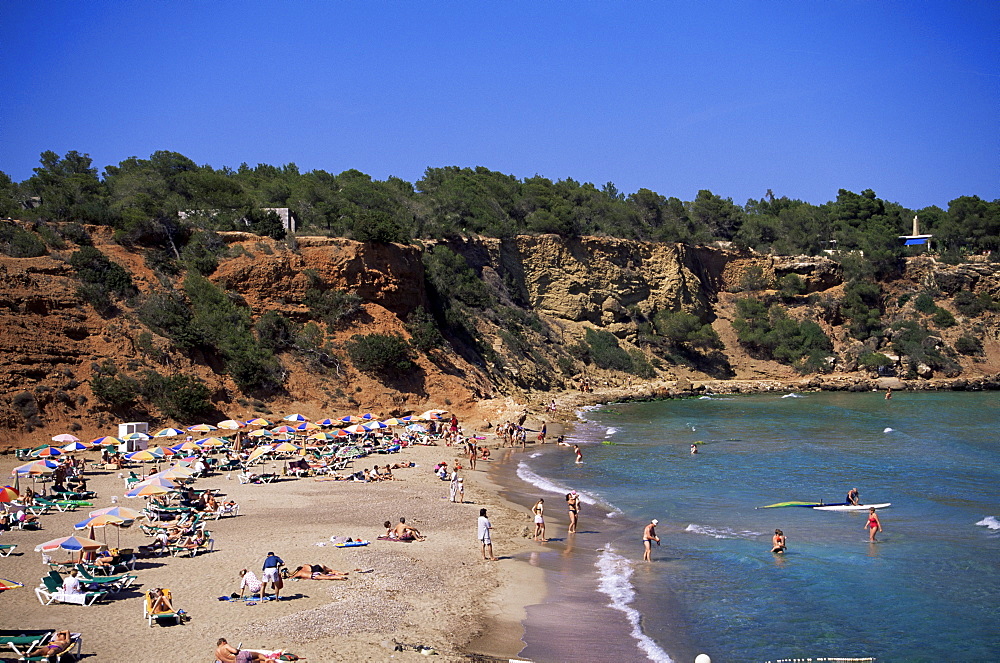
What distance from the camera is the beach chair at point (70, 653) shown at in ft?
33.0

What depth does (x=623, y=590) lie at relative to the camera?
15.2 m

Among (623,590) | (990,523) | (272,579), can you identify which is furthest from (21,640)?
(990,523)

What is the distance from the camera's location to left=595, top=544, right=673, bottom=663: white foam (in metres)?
12.2

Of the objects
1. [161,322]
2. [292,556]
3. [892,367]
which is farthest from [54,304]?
[892,367]

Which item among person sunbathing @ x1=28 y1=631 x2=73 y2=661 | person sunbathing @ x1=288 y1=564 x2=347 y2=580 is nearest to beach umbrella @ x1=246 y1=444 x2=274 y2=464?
person sunbathing @ x1=288 y1=564 x2=347 y2=580

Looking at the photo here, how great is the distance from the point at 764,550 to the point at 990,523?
22.4 ft

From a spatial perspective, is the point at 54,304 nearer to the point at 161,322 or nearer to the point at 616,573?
the point at 161,322

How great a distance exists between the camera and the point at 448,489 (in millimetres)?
25109

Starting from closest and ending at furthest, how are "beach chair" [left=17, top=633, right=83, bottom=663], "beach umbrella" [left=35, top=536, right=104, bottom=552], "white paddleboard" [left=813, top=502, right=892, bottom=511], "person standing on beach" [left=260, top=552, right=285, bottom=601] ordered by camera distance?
"beach chair" [left=17, top=633, right=83, bottom=663] → "person standing on beach" [left=260, top=552, right=285, bottom=601] → "beach umbrella" [left=35, top=536, right=104, bottom=552] → "white paddleboard" [left=813, top=502, right=892, bottom=511]

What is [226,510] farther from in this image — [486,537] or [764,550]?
[764,550]

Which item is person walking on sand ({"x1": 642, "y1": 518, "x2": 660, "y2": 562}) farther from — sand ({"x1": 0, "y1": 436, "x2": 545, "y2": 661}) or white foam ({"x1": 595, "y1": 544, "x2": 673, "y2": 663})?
sand ({"x1": 0, "y1": 436, "x2": 545, "y2": 661})

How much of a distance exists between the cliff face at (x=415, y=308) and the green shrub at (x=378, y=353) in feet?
1.81

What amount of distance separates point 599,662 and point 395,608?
3.51m

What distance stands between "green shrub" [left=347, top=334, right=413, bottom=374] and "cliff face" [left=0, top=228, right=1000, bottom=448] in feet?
1.81
